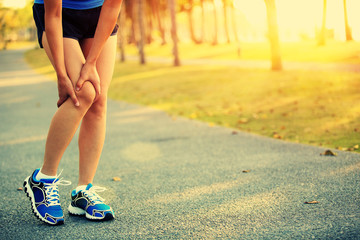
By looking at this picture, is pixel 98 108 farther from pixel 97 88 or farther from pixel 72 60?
pixel 72 60

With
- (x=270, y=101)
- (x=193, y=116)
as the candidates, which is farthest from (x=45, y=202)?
(x=270, y=101)

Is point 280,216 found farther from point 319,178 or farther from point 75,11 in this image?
point 75,11

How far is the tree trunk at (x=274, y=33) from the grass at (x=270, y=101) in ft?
2.29

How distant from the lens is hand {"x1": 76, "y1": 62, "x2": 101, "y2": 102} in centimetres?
263

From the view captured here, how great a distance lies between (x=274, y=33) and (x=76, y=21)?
12.4 meters

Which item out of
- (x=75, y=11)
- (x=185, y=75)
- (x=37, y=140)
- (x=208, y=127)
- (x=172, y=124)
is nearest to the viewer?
(x=75, y=11)

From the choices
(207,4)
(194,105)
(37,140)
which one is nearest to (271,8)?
(194,105)

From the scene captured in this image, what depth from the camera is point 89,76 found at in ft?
8.74

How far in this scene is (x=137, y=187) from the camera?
371 centimetres

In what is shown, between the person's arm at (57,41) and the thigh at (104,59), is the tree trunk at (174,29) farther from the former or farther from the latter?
the person's arm at (57,41)

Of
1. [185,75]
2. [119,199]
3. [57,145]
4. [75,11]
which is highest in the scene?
[75,11]

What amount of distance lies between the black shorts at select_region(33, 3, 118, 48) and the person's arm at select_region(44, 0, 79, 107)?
0.32 feet

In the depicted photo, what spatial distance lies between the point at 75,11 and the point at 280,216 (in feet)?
6.00

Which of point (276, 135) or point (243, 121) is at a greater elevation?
point (276, 135)
